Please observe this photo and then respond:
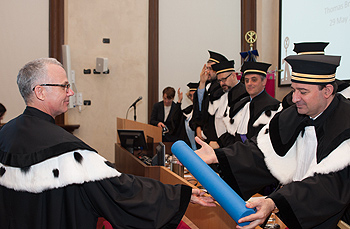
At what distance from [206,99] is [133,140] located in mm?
1301

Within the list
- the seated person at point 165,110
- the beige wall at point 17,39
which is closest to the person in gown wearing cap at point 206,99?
the seated person at point 165,110

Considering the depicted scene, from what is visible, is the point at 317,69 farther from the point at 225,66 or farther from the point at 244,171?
the point at 225,66

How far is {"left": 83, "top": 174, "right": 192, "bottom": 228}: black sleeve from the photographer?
214 cm

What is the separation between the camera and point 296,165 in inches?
110

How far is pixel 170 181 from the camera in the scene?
11.0ft

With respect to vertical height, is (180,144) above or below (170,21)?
below

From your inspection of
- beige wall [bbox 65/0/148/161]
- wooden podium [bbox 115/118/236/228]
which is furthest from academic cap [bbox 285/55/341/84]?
beige wall [bbox 65/0/148/161]

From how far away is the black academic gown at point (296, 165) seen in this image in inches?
90.2

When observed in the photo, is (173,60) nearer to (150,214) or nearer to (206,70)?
(206,70)

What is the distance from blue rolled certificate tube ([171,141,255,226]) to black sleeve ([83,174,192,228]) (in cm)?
23

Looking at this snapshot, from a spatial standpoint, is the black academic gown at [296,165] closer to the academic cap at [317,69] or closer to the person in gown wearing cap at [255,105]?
the academic cap at [317,69]

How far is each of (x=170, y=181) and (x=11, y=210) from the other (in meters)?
1.46

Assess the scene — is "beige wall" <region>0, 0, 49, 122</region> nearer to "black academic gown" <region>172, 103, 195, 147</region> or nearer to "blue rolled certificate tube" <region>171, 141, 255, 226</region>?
"black academic gown" <region>172, 103, 195, 147</region>

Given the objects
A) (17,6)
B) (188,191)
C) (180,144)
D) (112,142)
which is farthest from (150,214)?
(17,6)
